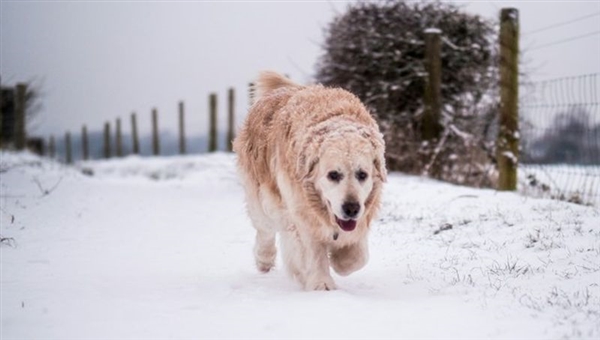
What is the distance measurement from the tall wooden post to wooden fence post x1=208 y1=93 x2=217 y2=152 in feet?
38.1

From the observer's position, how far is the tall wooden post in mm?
9977

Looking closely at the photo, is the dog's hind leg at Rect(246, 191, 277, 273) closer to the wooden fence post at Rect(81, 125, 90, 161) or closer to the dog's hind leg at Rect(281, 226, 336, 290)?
the dog's hind leg at Rect(281, 226, 336, 290)

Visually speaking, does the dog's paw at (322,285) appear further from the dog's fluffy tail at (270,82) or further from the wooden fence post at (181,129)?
the wooden fence post at (181,129)

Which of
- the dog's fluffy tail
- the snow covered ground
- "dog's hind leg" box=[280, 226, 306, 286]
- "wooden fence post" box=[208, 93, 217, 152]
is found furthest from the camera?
"wooden fence post" box=[208, 93, 217, 152]

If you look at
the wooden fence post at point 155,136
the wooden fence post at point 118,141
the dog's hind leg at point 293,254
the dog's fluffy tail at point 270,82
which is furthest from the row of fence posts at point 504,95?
the wooden fence post at point 118,141

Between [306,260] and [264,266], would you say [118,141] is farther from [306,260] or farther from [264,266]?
[306,260]

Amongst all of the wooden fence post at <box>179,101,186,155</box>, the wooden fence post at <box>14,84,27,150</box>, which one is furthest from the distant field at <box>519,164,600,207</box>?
the wooden fence post at <box>179,101,186,155</box>

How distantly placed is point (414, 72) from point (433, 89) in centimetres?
78

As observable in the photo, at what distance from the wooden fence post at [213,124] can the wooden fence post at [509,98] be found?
45.2 feet

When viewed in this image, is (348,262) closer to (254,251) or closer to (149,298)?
(254,251)

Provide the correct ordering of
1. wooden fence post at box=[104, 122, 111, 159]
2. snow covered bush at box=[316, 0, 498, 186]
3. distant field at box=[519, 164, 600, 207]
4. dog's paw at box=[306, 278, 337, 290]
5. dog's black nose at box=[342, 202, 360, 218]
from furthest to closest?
wooden fence post at box=[104, 122, 111, 159]
snow covered bush at box=[316, 0, 498, 186]
distant field at box=[519, 164, 600, 207]
dog's paw at box=[306, 278, 337, 290]
dog's black nose at box=[342, 202, 360, 218]

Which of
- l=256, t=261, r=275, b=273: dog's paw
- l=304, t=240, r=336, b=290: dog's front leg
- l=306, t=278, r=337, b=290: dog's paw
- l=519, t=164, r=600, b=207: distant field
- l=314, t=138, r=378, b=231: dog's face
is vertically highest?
l=314, t=138, r=378, b=231: dog's face

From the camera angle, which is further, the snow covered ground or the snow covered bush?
the snow covered bush

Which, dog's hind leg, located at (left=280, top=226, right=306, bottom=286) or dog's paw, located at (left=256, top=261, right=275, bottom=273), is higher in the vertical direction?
dog's hind leg, located at (left=280, top=226, right=306, bottom=286)
